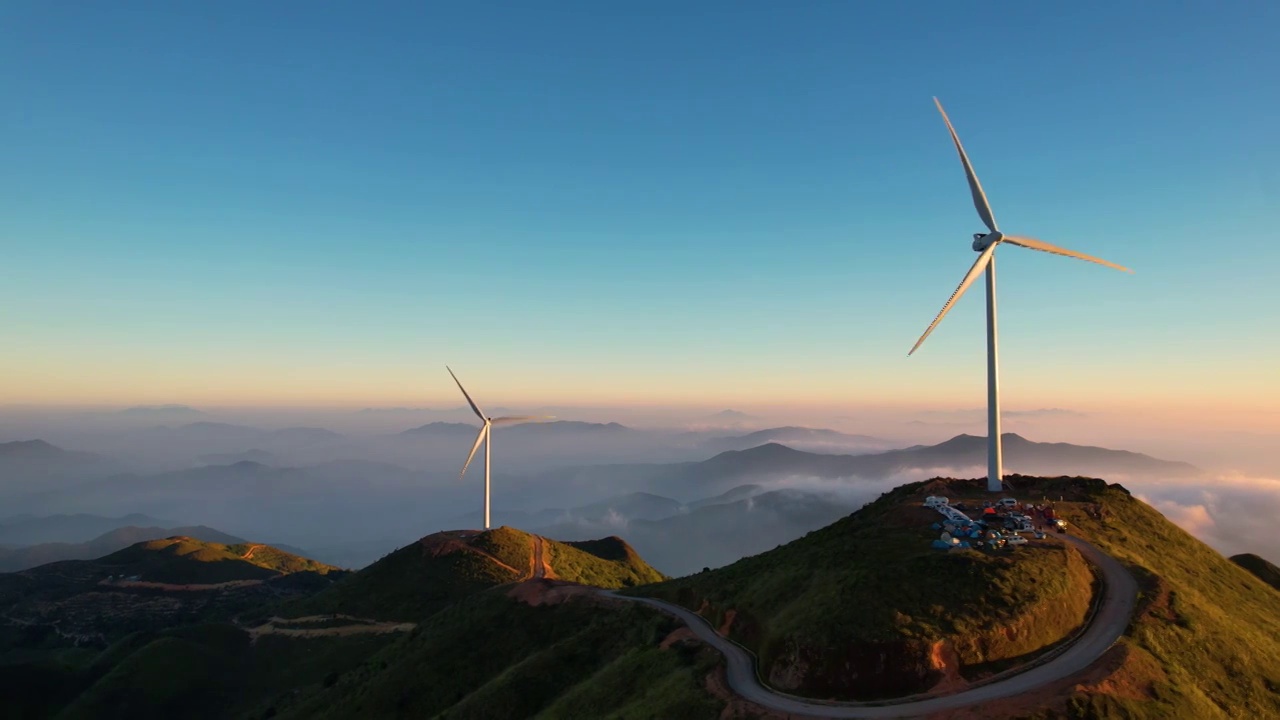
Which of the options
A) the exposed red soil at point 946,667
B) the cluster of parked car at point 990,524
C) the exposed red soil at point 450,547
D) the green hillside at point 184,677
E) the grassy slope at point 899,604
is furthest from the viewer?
the exposed red soil at point 450,547

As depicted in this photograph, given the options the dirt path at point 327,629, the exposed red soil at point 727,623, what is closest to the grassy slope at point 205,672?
the dirt path at point 327,629

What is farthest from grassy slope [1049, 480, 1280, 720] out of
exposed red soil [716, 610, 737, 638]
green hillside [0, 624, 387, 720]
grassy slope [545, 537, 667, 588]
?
green hillside [0, 624, 387, 720]

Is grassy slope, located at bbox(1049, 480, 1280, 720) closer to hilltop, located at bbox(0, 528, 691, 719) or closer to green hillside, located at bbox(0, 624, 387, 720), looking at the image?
hilltop, located at bbox(0, 528, 691, 719)

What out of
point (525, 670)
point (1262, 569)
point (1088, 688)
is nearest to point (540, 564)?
point (525, 670)

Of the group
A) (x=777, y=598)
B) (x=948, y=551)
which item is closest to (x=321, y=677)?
(x=777, y=598)

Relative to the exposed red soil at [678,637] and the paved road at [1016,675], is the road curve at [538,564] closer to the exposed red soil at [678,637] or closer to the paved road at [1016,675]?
the exposed red soil at [678,637]

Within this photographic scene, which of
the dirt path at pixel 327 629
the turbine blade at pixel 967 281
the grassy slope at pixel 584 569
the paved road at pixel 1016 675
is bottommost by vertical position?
the dirt path at pixel 327 629

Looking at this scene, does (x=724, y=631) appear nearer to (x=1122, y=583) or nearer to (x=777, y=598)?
(x=777, y=598)
